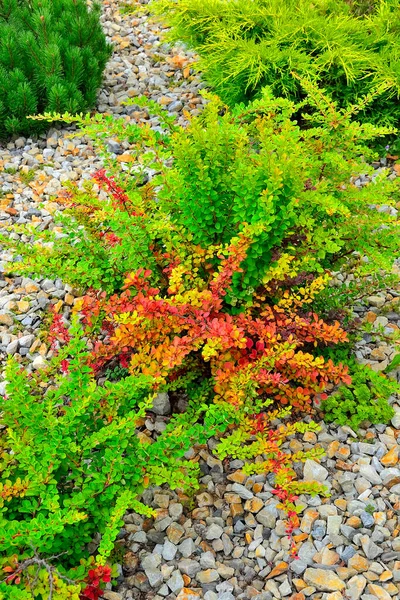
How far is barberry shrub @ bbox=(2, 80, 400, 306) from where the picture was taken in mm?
2387

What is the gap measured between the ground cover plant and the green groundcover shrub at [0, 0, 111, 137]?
5.87ft

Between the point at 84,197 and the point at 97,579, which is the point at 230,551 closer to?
the point at 97,579

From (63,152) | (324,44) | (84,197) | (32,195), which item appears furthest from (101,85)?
(84,197)

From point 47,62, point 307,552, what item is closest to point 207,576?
point 307,552

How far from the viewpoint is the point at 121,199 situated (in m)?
2.70

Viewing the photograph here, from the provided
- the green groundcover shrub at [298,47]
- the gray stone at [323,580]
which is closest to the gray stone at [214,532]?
the gray stone at [323,580]

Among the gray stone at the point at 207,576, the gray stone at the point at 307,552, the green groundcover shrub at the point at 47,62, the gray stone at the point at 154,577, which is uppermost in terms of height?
the green groundcover shrub at the point at 47,62

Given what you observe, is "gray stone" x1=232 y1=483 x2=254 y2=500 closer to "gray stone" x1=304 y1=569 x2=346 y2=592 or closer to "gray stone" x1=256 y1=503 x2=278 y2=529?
"gray stone" x1=256 y1=503 x2=278 y2=529

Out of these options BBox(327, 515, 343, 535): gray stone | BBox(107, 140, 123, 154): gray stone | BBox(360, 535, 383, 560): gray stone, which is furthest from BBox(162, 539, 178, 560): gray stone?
BBox(107, 140, 123, 154): gray stone

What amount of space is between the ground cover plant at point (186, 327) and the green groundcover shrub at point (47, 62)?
1.79 meters

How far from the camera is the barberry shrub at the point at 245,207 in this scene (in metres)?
2.39

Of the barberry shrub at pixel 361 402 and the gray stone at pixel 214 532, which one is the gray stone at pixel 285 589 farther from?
the barberry shrub at pixel 361 402

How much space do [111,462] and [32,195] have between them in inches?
98.6

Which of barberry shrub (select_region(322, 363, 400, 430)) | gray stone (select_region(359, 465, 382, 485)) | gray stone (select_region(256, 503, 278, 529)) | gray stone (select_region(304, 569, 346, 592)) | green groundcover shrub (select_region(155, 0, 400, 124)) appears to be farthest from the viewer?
green groundcover shrub (select_region(155, 0, 400, 124))
